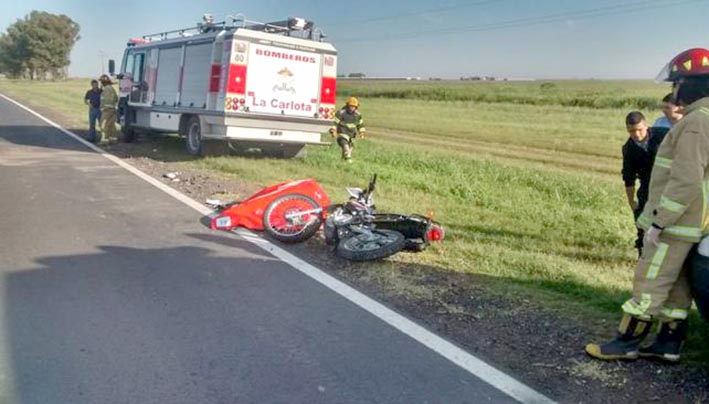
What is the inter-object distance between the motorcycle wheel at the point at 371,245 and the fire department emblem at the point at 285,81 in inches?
273

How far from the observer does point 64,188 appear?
8.73 m

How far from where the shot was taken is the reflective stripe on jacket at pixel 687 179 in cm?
320

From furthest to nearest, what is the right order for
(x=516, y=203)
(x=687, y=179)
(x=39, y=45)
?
(x=39, y=45), (x=516, y=203), (x=687, y=179)

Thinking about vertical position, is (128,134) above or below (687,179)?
below

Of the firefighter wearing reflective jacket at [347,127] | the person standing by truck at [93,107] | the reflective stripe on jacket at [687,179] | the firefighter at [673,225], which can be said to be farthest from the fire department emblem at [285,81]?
the reflective stripe on jacket at [687,179]

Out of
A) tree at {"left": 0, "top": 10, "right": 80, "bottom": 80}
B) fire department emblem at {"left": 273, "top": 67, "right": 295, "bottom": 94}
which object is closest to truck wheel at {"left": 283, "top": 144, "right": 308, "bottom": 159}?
fire department emblem at {"left": 273, "top": 67, "right": 295, "bottom": 94}

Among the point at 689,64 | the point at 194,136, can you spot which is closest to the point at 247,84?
the point at 194,136

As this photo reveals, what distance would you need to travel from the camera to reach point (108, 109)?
49.5ft

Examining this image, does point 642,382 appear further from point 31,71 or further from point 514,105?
point 31,71

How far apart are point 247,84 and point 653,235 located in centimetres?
921

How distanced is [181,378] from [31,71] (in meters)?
97.4

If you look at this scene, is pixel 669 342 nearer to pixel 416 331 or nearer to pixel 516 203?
pixel 416 331

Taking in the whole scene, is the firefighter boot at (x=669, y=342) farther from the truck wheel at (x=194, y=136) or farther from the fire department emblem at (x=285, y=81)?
the truck wheel at (x=194, y=136)

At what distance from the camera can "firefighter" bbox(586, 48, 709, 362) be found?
10.6 ft
